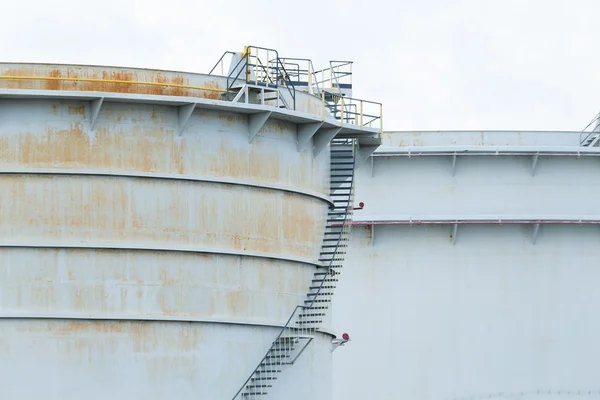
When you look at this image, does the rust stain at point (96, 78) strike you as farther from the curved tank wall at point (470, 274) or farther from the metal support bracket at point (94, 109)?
the curved tank wall at point (470, 274)

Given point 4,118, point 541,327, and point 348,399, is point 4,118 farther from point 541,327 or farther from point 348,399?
point 541,327

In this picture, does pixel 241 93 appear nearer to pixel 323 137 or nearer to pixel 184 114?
pixel 184 114

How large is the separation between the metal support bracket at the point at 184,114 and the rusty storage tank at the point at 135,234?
1.0 inches

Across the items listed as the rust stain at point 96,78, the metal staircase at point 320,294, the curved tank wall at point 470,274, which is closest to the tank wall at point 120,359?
the metal staircase at point 320,294

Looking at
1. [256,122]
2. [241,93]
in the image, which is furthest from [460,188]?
[241,93]

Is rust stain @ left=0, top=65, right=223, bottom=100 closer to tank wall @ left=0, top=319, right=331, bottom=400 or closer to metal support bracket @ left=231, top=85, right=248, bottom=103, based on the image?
metal support bracket @ left=231, top=85, right=248, bottom=103

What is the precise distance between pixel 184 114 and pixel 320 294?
478 centimetres

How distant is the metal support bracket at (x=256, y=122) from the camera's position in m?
25.8

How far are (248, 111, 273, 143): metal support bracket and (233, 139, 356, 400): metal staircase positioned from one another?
124 inches

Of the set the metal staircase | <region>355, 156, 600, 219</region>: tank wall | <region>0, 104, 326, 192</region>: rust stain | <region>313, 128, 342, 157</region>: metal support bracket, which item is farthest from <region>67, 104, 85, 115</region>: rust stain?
<region>355, 156, 600, 219</region>: tank wall

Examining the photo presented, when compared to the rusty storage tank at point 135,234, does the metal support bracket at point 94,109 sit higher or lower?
higher

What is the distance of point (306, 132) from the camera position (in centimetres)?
2711

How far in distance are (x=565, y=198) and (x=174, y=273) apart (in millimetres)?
15612

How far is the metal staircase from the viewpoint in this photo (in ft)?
84.5
